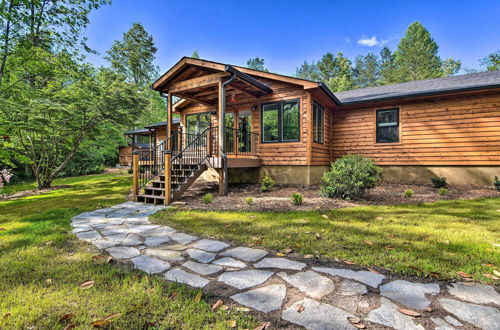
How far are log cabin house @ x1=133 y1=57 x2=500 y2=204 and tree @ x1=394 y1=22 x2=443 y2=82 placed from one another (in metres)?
19.0

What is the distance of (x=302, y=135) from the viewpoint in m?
8.08

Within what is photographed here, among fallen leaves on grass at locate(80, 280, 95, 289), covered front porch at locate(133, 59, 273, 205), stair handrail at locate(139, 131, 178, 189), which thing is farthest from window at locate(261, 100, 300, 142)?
fallen leaves on grass at locate(80, 280, 95, 289)

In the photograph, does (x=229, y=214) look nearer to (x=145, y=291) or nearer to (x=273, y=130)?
(x=145, y=291)

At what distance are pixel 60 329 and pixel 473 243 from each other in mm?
4054

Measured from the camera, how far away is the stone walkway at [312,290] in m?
1.48

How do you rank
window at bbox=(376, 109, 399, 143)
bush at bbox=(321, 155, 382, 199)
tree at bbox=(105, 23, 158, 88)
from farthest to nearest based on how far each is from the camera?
tree at bbox=(105, 23, 158, 88) < window at bbox=(376, 109, 399, 143) < bush at bbox=(321, 155, 382, 199)

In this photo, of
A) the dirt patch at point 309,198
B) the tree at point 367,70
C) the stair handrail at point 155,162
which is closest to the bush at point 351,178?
the dirt patch at point 309,198

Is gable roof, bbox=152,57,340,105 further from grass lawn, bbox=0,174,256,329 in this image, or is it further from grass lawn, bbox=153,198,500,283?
grass lawn, bbox=0,174,256,329

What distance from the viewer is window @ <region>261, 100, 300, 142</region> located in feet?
27.3

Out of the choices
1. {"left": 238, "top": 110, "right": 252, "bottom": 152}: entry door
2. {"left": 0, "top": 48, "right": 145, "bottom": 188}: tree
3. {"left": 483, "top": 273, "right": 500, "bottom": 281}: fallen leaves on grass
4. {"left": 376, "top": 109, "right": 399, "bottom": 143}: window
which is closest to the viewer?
{"left": 483, "top": 273, "right": 500, "bottom": 281}: fallen leaves on grass

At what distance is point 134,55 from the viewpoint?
26672mm

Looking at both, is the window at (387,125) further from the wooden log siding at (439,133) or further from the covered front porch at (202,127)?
the covered front porch at (202,127)

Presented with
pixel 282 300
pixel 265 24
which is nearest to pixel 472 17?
pixel 265 24

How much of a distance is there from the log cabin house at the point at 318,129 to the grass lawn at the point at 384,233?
3.14 metres
